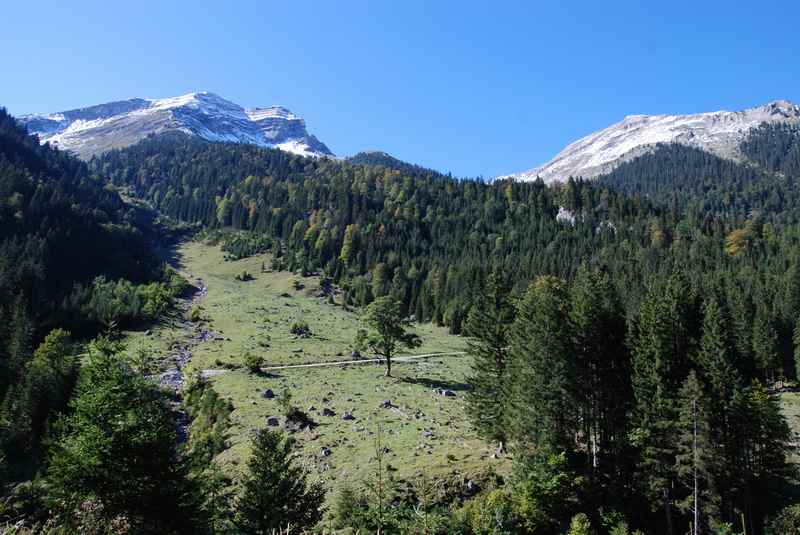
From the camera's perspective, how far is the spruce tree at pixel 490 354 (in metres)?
40.7

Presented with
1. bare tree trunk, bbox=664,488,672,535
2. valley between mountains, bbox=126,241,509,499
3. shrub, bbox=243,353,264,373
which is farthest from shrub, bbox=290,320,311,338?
bare tree trunk, bbox=664,488,672,535

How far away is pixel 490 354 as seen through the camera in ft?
147

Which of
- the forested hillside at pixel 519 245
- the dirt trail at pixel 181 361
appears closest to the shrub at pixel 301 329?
the dirt trail at pixel 181 361

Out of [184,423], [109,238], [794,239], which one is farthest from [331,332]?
[794,239]

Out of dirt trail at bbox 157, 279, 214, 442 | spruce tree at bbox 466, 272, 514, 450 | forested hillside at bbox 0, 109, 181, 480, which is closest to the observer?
spruce tree at bbox 466, 272, 514, 450

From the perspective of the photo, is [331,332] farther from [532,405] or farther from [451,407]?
[532,405]

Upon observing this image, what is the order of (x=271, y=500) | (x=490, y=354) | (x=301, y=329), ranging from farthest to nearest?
(x=301, y=329) < (x=490, y=354) < (x=271, y=500)

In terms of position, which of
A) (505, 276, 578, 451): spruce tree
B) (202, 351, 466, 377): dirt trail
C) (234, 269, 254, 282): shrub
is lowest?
(202, 351, 466, 377): dirt trail

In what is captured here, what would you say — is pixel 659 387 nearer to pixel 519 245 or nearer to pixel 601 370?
pixel 601 370

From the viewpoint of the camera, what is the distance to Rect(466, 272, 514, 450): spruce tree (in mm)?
40691

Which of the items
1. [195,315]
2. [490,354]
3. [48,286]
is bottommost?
[490,354]

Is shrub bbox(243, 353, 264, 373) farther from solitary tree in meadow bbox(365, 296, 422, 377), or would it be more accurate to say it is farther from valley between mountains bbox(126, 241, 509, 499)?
solitary tree in meadow bbox(365, 296, 422, 377)

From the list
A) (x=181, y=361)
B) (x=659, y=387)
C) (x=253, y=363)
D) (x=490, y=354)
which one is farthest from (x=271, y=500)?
(x=181, y=361)

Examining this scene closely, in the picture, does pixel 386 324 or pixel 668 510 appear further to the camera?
pixel 386 324
